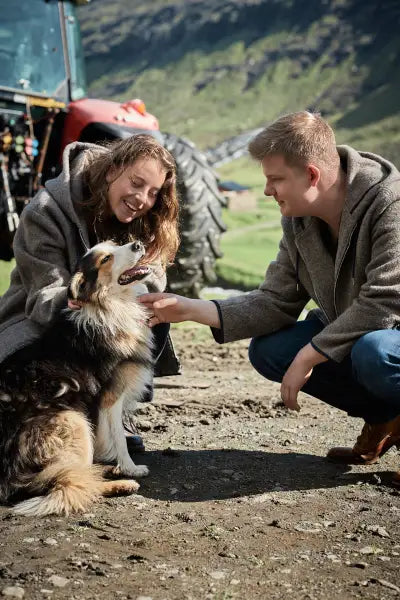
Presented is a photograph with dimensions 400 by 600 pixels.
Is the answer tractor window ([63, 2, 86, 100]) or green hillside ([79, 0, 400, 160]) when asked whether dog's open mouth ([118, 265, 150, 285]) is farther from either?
green hillside ([79, 0, 400, 160])

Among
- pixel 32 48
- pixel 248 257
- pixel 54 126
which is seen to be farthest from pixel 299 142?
pixel 248 257

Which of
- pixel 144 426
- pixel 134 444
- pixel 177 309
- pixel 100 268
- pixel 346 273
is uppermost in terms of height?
pixel 100 268

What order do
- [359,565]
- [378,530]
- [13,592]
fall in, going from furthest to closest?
1. [378,530]
2. [359,565]
3. [13,592]

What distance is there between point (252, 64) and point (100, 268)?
33.1 meters

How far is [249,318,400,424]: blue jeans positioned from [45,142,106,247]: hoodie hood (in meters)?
0.91

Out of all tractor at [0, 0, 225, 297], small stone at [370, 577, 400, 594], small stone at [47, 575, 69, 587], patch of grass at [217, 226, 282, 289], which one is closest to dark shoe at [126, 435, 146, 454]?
small stone at [47, 575, 69, 587]

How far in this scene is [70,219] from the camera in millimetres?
3164

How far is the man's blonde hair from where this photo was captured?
2852mm

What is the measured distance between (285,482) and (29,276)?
131cm

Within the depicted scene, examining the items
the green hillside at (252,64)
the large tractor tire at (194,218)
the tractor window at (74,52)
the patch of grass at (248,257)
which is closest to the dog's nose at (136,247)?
the large tractor tire at (194,218)

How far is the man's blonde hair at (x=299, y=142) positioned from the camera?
285cm

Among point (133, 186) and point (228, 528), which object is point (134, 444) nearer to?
→ point (228, 528)

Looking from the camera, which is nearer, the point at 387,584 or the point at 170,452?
the point at 387,584

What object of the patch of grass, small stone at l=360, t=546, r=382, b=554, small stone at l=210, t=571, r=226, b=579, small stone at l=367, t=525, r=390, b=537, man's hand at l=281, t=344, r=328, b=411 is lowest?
the patch of grass
